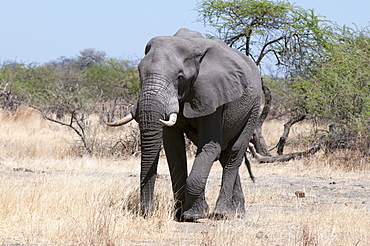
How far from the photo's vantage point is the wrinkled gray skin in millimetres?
6059

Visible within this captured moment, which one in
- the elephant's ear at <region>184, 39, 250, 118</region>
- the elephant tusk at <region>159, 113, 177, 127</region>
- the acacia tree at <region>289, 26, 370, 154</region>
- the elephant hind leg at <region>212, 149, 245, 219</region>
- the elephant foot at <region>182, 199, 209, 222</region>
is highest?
the acacia tree at <region>289, 26, 370, 154</region>

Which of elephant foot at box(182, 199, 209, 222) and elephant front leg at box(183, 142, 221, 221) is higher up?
elephant front leg at box(183, 142, 221, 221)

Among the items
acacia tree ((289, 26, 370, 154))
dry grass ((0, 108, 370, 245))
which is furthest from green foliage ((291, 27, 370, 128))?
dry grass ((0, 108, 370, 245))

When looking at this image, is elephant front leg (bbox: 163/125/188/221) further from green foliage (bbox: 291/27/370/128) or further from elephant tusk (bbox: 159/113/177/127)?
green foliage (bbox: 291/27/370/128)

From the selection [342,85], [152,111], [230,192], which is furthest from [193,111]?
[342,85]

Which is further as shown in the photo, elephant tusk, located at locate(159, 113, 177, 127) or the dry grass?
elephant tusk, located at locate(159, 113, 177, 127)

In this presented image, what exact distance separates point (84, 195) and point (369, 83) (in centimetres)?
772

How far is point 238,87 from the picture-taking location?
6.94 meters

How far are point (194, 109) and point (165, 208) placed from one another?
1.10 metres

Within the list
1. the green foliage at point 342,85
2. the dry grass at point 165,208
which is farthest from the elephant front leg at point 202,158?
the green foliage at point 342,85

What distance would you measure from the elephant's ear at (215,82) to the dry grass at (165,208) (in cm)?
115

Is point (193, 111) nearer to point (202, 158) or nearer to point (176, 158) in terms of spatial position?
point (202, 158)

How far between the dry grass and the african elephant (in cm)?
33

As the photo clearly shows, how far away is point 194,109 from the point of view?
6500 mm
